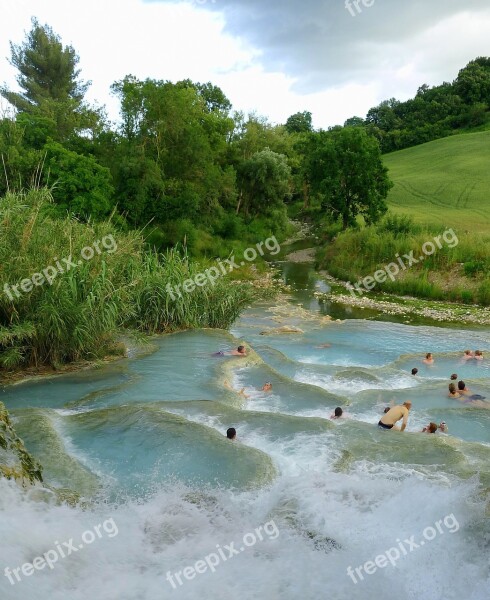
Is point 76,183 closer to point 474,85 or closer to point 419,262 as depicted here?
point 419,262

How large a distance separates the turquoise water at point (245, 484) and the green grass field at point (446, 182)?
32.7m

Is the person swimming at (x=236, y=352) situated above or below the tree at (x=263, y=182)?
below

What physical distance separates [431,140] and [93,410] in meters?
91.7

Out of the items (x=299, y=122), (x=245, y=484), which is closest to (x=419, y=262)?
(x=245, y=484)

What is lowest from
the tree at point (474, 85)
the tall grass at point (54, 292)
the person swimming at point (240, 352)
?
the person swimming at point (240, 352)

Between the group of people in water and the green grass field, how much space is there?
84.8 feet

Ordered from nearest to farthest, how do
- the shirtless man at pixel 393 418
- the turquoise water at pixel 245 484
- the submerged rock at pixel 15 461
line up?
the turquoise water at pixel 245 484 → the submerged rock at pixel 15 461 → the shirtless man at pixel 393 418

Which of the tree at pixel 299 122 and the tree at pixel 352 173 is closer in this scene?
the tree at pixel 352 173

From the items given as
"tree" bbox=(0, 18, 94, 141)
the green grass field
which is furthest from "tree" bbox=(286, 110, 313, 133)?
"tree" bbox=(0, 18, 94, 141)

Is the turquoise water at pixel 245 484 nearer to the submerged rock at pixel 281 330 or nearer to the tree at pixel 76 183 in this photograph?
the submerged rock at pixel 281 330

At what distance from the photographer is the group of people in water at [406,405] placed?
13000 millimetres

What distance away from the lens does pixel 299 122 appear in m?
114

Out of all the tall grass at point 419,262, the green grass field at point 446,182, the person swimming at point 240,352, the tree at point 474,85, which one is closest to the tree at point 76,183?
the person swimming at point 240,352

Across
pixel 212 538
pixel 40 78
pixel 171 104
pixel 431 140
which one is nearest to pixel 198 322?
pixel 212 538
